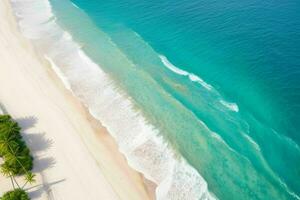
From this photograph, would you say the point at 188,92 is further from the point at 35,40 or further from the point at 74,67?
the point at 35,40

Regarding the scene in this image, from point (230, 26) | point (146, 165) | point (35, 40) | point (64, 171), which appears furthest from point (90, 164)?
point (230, 26)

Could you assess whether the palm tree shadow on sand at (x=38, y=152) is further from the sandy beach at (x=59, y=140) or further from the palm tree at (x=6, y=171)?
the palm tree at (x=6, y=171)

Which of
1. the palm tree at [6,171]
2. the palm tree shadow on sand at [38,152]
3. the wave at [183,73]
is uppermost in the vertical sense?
the wave at [183,73]

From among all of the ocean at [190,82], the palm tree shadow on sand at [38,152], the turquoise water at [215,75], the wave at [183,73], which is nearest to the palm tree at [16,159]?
the palm tree shadow on sand at [38,152]

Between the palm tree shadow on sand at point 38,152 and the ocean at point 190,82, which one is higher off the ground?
the ocean at point 190,82

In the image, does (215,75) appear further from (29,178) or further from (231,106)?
(29,178)

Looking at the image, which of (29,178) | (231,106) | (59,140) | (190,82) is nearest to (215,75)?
(190,82)
